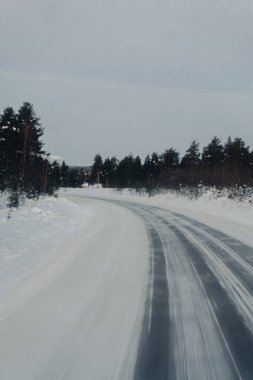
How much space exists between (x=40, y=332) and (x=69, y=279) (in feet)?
7.97

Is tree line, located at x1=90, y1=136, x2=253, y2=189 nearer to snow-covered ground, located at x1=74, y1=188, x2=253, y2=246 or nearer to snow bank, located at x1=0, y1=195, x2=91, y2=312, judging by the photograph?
snow-covered ground, located at x1=74, y1=188, x2=253, y2=246

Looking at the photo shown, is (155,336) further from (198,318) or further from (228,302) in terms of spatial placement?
(228,302)

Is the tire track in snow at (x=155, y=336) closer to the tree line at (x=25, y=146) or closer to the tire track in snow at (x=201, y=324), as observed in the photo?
the tire track in snow at (x=201, y=324)

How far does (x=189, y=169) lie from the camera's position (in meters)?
60.9

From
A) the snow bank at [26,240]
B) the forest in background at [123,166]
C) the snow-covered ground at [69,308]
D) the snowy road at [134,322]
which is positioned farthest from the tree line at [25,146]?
the snowy road at [134,322]

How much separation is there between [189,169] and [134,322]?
5713 centimetres

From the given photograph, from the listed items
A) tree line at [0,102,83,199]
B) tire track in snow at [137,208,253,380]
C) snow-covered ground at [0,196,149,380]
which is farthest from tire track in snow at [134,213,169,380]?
tree line at [0,102,83,199]

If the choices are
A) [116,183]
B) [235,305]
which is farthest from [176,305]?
[116,183]

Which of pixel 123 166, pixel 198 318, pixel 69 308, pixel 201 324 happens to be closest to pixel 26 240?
pixel 69 308

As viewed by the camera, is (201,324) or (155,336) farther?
(201,324)

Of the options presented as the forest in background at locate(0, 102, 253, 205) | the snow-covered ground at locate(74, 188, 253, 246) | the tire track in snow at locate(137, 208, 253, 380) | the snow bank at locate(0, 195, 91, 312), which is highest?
the forest in background at locate(0, 102, 253, 205)

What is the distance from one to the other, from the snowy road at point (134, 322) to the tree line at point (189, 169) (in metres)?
19.6

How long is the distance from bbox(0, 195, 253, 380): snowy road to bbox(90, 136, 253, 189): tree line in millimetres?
19647

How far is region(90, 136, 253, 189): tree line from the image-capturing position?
35.3 metres
